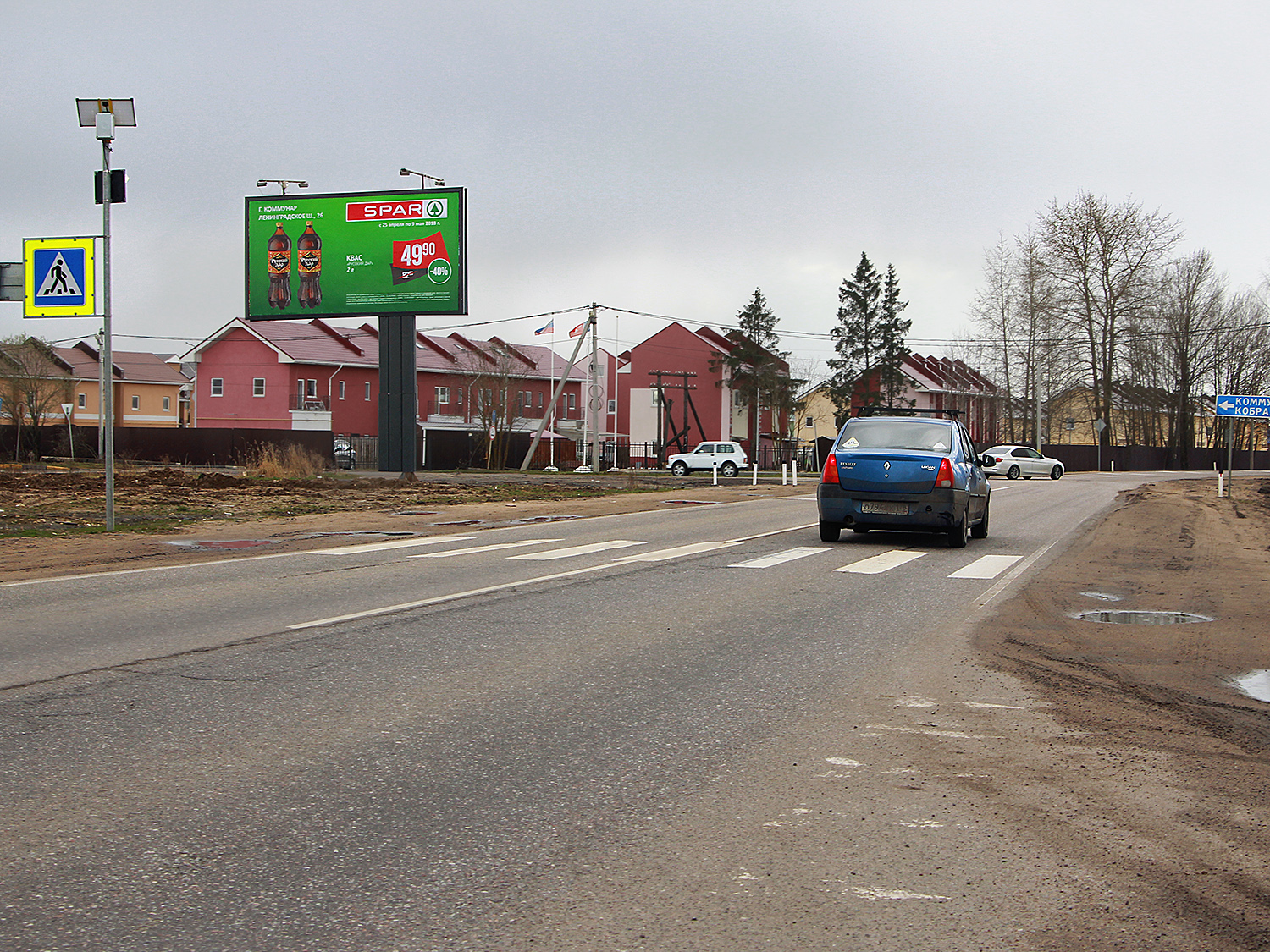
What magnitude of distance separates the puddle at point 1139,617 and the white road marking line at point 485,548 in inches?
279

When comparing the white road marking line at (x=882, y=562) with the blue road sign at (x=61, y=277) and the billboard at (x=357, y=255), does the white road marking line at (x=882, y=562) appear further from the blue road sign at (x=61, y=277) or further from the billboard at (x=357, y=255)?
the billboard at (x=357, y=255)

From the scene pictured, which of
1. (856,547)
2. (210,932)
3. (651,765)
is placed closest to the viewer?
(210,932)

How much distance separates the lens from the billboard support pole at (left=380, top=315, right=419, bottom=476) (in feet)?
137

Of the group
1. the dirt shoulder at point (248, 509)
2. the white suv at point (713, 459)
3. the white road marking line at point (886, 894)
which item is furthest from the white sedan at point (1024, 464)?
the white road marking line at point (886, 894)

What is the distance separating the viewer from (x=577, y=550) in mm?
14453

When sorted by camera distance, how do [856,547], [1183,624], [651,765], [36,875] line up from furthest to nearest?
[856,547] < [1183,624] < [651,765] < [36,875]

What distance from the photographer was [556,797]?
445cm

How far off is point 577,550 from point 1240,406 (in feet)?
80.6

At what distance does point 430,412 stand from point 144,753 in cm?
7070

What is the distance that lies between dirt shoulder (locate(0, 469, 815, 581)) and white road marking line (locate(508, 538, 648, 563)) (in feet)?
10.0

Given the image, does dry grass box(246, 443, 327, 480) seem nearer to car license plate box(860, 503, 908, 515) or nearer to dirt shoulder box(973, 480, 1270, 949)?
car license plate box(860, 503, 908, 515)

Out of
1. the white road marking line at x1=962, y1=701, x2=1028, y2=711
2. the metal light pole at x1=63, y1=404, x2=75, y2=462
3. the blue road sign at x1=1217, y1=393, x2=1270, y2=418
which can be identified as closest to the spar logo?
the metal light pole at x1=63, y1=404, x2=75, y2=462

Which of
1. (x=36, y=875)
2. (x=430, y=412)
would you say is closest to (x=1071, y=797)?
(x=36, y=875)

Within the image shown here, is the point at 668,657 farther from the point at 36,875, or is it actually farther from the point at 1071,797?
the point at 36,875
